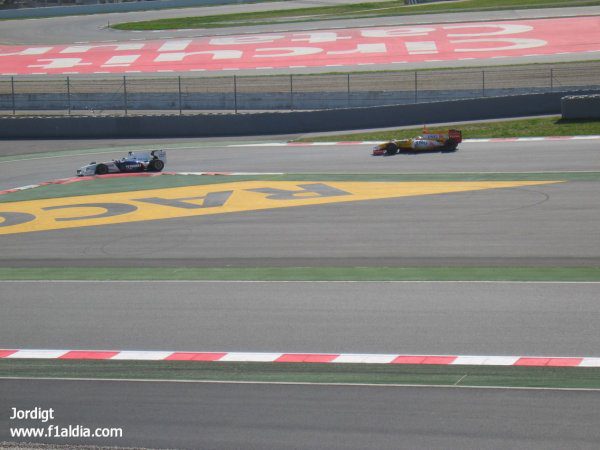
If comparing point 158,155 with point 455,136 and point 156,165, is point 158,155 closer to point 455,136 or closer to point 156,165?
point 156,165

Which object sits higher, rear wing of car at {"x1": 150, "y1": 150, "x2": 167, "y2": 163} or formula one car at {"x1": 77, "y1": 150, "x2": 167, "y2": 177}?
rear wing of car at {"x1": 150, "y1": 150, "x2": 167, "y2": 163}

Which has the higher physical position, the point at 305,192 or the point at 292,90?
the point at 292,90

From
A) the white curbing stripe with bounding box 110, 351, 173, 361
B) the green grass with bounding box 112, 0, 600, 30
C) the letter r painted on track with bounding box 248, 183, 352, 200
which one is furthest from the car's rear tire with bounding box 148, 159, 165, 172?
the green grass with bounding box 112, 0, 600, 30

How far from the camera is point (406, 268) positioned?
15.1m

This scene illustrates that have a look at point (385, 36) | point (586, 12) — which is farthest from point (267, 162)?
point (586, 12)

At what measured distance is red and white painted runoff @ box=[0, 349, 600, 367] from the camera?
34.2 feet

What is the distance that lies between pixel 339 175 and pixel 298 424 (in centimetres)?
1650

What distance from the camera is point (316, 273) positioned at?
1515cm

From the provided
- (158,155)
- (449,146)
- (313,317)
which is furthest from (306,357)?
(449,146)

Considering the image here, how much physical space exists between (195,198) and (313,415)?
46.4 feet

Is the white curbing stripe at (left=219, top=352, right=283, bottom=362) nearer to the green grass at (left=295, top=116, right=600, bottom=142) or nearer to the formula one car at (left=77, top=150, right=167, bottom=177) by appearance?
the formula one car at (left=77, top=150, right=167, bottom=177)

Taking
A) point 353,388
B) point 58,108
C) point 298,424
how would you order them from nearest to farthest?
point 298,424 → point 353,388 → point 58,108

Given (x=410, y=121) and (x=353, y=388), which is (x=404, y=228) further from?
(x=410, y=121)

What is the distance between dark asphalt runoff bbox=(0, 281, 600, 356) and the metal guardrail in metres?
24.1
